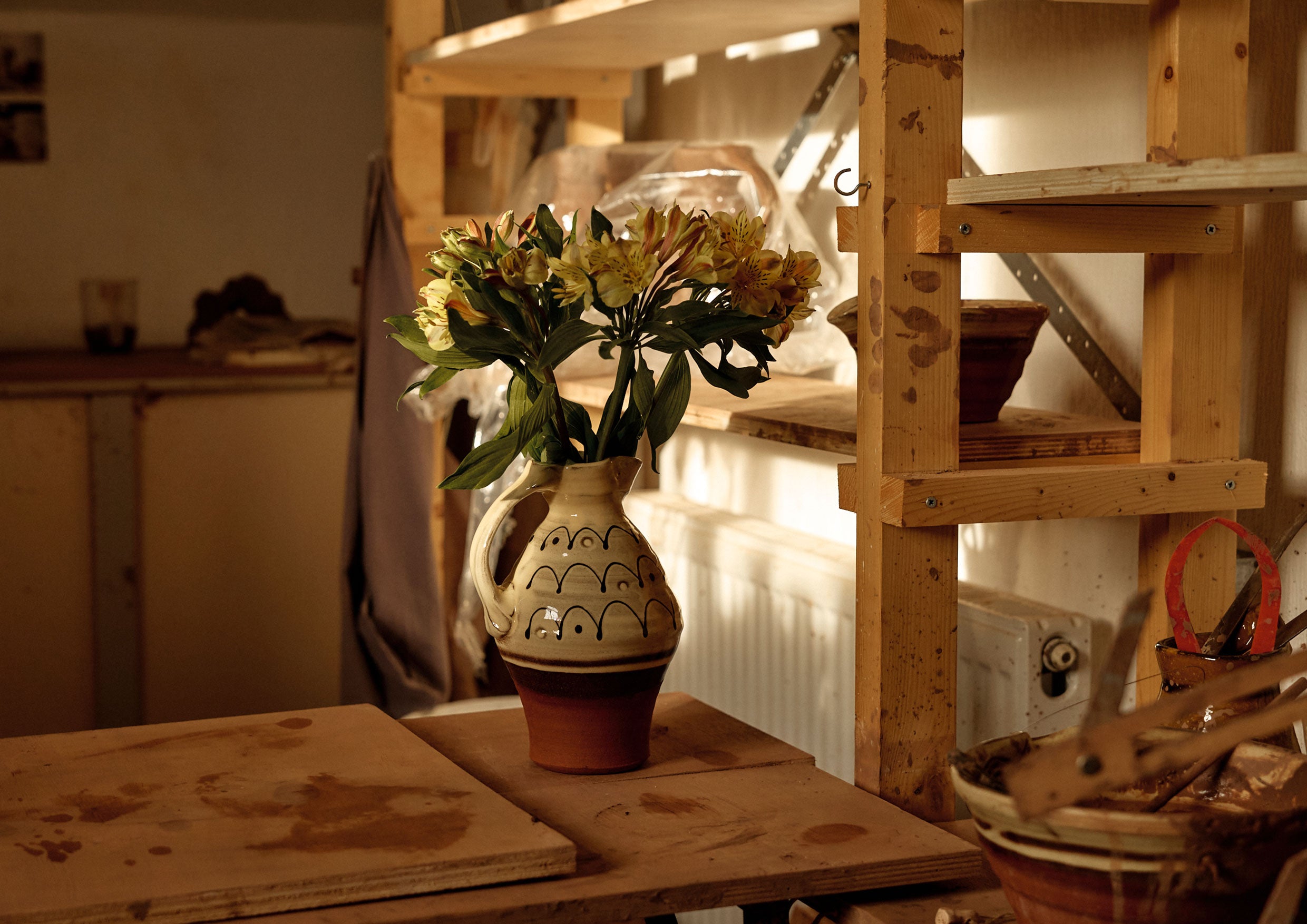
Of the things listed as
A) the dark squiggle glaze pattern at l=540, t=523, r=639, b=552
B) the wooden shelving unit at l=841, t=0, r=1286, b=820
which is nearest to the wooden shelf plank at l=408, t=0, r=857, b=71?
the wooden shelving unit at l=841, t=0, r=1286, b=820

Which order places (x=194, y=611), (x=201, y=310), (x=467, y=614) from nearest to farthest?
(x=467, y=614) → (x=194, y=611) → (x=201, y=310)

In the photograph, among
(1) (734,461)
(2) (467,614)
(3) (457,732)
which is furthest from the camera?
(2) (467,614)

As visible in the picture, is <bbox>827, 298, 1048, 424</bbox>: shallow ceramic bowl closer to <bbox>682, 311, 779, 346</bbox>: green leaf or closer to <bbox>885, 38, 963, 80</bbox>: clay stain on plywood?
<bbox>682, 311, 779, 346</bbox>: green leaf

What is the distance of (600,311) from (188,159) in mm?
2527

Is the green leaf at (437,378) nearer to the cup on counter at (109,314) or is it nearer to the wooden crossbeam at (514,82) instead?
the wooden crossbeam at (514,82)

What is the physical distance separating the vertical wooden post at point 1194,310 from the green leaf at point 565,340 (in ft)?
1.46

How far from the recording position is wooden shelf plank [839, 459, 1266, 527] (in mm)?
1042

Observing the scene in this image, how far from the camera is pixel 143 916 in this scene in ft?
2.81

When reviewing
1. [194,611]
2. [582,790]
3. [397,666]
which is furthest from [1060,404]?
[194,611]

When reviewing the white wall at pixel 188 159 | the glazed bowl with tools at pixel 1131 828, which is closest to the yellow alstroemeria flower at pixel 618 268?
the glazed bowl with tools at pixel 1131 828

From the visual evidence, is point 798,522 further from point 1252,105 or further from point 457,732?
point 1252,105

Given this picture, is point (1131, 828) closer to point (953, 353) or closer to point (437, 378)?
point (953, 353)

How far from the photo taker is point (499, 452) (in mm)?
1122

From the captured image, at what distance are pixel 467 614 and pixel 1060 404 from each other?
1045mm
